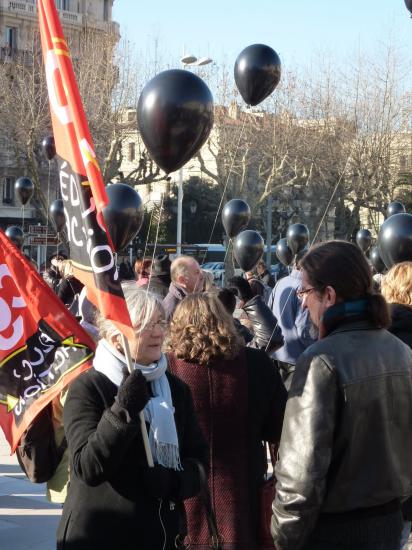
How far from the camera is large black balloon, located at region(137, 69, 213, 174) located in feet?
16.7

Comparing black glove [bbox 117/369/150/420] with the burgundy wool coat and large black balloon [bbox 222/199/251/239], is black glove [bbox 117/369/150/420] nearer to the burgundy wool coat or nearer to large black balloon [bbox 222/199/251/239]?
the burgundy wool coat

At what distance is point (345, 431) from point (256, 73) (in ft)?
20.9

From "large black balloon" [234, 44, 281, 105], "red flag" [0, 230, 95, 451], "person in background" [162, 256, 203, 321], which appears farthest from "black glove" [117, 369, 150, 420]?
"large black balloon" [234, 44, 281, 105]

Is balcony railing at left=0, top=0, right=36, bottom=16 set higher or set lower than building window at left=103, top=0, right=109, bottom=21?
lower

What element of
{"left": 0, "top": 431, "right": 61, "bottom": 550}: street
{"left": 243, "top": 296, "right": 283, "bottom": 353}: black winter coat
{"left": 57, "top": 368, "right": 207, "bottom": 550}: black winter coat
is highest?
{"left": 57, "top": 368, "right": 207, "bottom": 550}: black winter coat

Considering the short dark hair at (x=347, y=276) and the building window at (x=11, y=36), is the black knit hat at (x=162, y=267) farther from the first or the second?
the building window at (x=11, y=36)

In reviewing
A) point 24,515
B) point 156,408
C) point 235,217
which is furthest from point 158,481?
point 235,217

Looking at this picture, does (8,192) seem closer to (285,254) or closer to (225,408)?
(285,254)

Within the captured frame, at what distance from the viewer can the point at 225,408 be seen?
11.9ft

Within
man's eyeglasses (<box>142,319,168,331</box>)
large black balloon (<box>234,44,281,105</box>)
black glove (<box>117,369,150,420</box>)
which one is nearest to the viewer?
black glove (<box>117,369,150,420</box>)

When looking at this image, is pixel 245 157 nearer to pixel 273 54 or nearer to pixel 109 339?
pixel 273 54

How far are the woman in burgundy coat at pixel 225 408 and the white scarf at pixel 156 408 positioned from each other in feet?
1.82

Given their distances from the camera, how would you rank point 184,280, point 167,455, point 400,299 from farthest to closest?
1. point 184,280
2. point 400,299
3. point 167,455

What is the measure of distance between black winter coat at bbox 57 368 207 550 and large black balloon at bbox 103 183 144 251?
5677 mm
